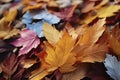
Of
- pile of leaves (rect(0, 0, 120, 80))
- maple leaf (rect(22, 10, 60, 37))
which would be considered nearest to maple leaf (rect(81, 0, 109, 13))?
pile of leaves (rect(0, 0, 120, 80))

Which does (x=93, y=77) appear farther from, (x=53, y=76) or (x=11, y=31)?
(x=11, y=31)

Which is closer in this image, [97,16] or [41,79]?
[41,79]

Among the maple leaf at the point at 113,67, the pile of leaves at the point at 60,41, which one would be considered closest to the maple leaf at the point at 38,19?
the pile of leaves at the point at 60,41

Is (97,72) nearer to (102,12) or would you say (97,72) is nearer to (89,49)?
(89,49)

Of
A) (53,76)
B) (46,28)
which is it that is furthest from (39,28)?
(53,76)

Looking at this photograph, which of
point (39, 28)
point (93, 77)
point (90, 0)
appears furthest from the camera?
point (90, 0)

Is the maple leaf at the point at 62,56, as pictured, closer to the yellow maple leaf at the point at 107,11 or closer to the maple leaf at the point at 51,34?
the maple leaf at the point at 51,34

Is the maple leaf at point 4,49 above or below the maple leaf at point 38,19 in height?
below

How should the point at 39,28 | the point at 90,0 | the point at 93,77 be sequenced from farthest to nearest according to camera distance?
1. the point at 90,0
2. the point at 39,28
3. the point at 93,77
